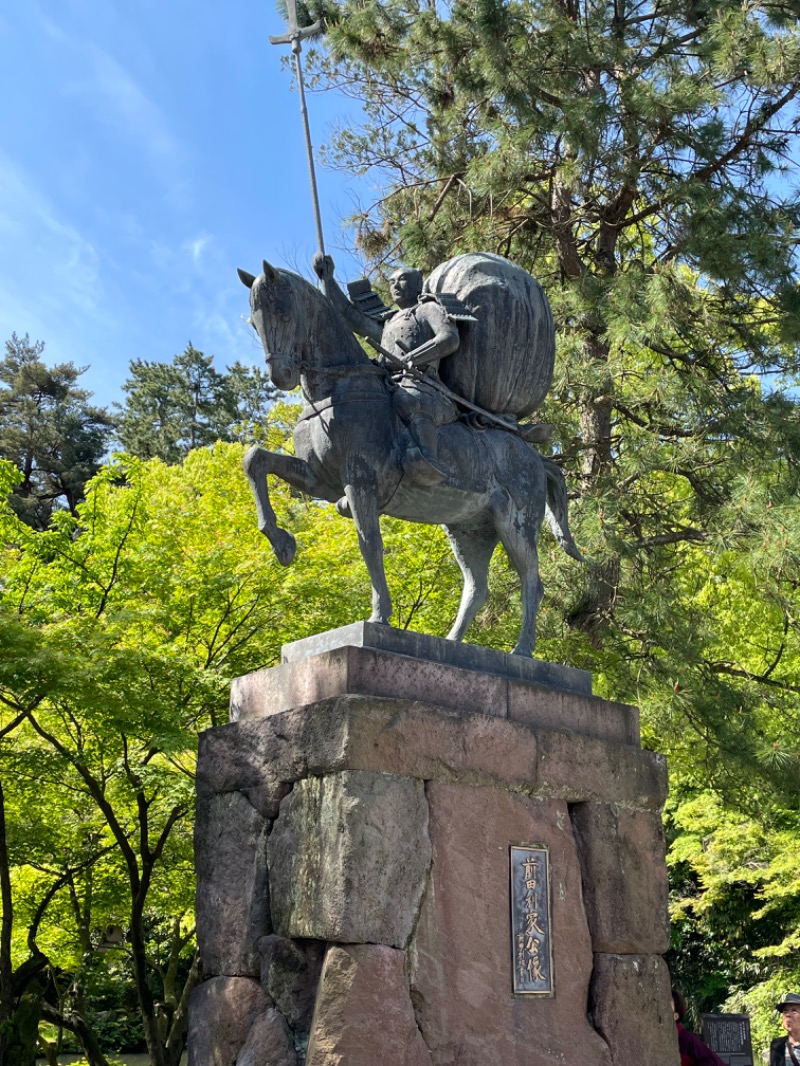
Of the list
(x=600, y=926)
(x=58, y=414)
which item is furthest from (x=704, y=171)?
(x=58, y=414)

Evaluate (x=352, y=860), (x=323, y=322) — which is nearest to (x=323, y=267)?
(x=323, y=322)

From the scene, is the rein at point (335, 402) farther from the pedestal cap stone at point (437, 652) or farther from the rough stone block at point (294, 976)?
the rough stone block at point (294, 976)

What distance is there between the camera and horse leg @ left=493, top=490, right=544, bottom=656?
6004 millimetres

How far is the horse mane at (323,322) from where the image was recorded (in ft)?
17.7

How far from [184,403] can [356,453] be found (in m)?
29.3

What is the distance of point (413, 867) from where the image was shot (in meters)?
4.67

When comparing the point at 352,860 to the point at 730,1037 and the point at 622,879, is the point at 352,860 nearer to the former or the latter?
the point at 622,879

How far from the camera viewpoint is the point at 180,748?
8.69m

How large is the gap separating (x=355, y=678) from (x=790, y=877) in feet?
40.5

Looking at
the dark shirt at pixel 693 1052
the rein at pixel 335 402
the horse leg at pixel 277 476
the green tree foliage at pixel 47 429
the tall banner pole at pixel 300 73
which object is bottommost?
the dark shirt at pixel 693 1052

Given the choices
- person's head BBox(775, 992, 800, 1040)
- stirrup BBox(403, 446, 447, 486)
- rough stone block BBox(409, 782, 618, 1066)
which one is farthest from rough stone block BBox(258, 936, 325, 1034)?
person's head BBox(775, 992, 800, 1040)

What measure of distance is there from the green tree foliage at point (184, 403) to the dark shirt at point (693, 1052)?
27.8 meters

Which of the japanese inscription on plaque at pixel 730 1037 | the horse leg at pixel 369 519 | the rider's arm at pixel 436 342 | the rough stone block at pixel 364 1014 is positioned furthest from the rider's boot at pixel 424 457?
the japanese inscription on plaque at pixel 730 1037

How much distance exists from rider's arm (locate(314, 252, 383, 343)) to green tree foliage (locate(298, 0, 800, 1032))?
4.74 meters
